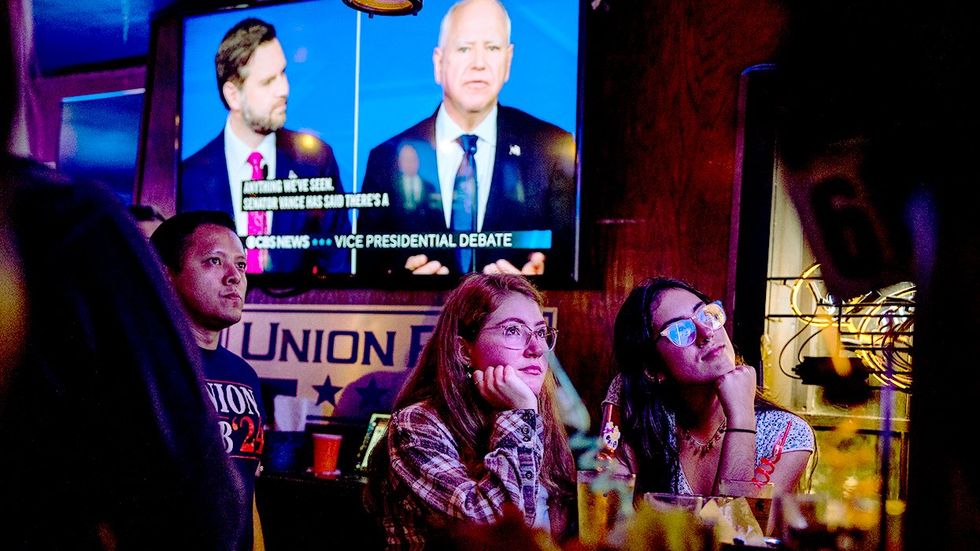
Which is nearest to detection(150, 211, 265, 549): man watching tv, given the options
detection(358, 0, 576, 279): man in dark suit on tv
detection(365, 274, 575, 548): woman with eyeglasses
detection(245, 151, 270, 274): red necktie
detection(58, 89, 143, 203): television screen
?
detection(365, 274, 575, 548): woman with eyeglasses

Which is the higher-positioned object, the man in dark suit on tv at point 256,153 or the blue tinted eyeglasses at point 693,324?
the man in dark suit on tv at point 256,153

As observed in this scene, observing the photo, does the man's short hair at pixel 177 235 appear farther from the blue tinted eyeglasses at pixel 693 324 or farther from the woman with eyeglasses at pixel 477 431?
the blue tinted eyeglasses at pixel 693 324

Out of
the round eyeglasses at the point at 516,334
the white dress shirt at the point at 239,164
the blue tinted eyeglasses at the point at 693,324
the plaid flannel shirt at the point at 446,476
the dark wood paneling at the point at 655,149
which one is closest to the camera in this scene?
the plaid flannel shirt at the point at 446,476

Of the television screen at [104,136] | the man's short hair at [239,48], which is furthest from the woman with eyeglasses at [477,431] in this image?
the television screen at [104,136]

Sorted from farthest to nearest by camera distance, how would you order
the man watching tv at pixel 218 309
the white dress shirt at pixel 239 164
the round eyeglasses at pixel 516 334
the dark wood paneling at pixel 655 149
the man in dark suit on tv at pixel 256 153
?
the white dress shirt at pixel 239 164 → the man in dark suit on tv at pixel 256 153 → the dark wood paneling at pixel 655 149 → the man watching tv at pixel 218 309 → the round eyeglasses at pixel 516 334

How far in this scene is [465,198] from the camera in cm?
401

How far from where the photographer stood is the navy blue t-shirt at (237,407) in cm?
290

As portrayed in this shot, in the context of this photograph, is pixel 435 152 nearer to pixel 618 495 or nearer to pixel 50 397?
pixel 618 495

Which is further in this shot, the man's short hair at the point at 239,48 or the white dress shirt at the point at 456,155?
the man's short hair at the point at 239,48

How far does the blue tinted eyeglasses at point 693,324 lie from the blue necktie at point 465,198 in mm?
1457

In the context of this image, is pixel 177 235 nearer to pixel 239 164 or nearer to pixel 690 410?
pixel 239 164

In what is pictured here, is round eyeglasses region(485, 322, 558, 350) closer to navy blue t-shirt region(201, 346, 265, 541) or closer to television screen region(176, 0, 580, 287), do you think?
navy blue t-shirt region(201, 346, 265, 541)

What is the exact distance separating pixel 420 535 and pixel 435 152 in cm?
237

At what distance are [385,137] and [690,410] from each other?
2.13m
